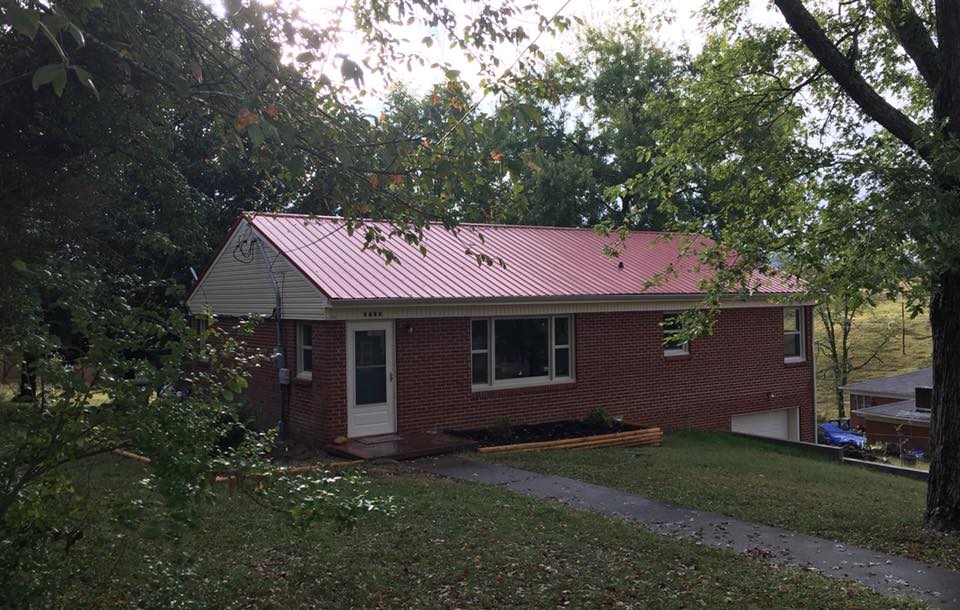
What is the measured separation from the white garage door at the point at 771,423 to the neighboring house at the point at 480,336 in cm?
6

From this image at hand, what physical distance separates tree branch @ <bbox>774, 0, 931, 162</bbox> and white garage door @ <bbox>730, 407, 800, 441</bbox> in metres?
12.0

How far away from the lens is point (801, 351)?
70.5ft

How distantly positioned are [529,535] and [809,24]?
6554mm

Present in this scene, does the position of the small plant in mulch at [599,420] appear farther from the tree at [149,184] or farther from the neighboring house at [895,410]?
the neighboring house at [895,410]

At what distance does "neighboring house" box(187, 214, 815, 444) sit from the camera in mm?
14422

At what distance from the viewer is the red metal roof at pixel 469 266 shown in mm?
14516

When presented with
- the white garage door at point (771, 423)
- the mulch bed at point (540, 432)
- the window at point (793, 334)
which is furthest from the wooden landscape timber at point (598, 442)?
the window at point (793, 334)

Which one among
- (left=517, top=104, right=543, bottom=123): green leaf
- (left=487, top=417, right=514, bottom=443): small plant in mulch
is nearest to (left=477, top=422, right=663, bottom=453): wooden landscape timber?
(left=487, top=417, right=514, bottom=443): small plant in mulch

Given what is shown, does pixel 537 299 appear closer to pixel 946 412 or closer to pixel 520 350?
pixel 520 350

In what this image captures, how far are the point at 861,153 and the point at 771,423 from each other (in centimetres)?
1341

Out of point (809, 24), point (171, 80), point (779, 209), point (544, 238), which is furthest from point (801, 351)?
point (171, 80)

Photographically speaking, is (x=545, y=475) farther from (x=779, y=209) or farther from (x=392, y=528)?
(x=779, y=209)

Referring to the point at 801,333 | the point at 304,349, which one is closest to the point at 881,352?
the point at 801,333

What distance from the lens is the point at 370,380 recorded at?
14.6 meters
